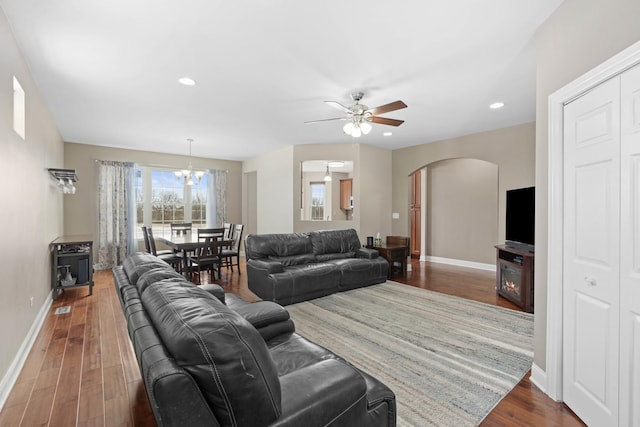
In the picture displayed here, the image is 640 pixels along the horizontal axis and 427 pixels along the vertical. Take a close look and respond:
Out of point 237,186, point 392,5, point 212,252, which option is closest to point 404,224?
point 212,252

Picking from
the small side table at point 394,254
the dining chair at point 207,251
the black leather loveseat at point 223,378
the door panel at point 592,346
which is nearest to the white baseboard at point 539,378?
the door panel at point 592,346

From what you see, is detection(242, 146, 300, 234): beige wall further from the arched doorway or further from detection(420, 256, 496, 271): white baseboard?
detection(420, 256, 496, 271): white baseboard

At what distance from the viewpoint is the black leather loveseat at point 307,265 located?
4199mm

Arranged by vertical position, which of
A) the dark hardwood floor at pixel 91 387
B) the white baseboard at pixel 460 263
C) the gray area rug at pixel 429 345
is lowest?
the dark hardwood floor at pixel 91 387

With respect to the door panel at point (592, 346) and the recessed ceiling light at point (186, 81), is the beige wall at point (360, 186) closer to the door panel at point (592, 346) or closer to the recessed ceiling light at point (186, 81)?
the recessed ceiling light at point (186, 81)

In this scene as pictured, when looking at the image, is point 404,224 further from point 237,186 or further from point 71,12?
point 71,12

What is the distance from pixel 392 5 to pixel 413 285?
13.9 ft

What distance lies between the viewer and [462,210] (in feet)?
23.0

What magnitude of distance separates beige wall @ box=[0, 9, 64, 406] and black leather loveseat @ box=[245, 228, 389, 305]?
7.96 ft

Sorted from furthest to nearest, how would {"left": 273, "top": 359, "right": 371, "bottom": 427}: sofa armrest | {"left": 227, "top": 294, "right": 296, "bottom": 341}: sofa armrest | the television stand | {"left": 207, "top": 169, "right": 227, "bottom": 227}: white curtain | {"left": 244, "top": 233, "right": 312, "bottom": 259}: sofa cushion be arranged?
{"left": 207, "top": 169, "right": 227, "bottom": 227}: white curtain
{"left": 244, "top": 233, "right": 312, "bottom": 259}: sofa cushion
the television stand
{"left": 227, "top": 294, "right": 296, "bottom": 341}: sofa armrest
{"left": 273, "top": 359, "right": 371, "bottom": 427}: sofa armrest

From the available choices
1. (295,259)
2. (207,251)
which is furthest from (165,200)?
(295,259)

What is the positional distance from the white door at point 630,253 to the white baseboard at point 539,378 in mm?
617

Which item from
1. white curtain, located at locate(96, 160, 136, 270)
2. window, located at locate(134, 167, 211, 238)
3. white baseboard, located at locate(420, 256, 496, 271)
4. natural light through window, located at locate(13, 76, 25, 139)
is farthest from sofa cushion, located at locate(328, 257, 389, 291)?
white curtain, located at locate(96, 160, 136, 270)

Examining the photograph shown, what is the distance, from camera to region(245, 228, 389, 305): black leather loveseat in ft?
13.8
